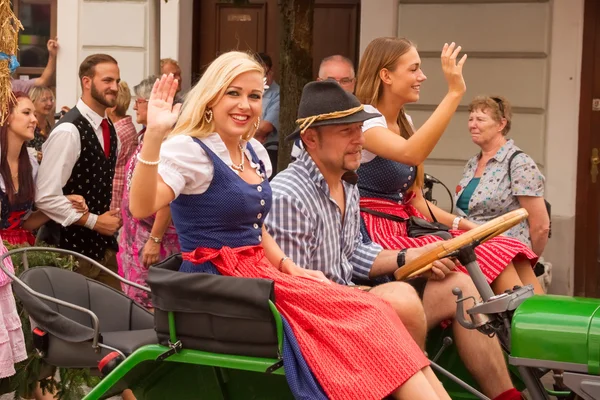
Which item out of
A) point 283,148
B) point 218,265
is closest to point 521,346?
point 218,265

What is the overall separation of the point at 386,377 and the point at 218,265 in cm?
75

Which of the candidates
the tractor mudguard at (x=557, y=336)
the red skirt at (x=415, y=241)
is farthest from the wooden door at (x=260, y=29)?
the tractor mudguard at (x=557, y=336)

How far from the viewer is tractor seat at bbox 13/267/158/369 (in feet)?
14.2

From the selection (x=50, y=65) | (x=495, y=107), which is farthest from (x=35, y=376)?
(x=50, y=65)

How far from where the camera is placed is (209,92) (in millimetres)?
4105

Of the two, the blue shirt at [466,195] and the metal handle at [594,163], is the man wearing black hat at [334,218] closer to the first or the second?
the blue shirt at [466,195]

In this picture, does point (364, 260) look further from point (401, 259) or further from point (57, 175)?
point (57, 175)

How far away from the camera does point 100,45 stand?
37.3ft

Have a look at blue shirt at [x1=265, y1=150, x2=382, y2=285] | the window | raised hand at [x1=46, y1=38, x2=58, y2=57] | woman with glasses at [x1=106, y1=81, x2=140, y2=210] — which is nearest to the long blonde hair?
blue shirt at [x1=265, y1=150, x2=382, y2=285]

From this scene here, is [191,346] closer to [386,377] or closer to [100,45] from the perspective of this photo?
[386,377]

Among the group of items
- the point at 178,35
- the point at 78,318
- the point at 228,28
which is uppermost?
the point at 228,28

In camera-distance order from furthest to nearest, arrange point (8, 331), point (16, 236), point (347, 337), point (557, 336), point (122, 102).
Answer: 1. point (122, 102)
2. point (16, 236)
3. point (8, 331)
4. point (347, 337)
5. point (557, 336)

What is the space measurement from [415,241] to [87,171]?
8.17 ft

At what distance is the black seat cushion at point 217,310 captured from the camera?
3.73 metres
